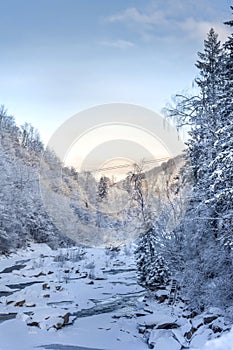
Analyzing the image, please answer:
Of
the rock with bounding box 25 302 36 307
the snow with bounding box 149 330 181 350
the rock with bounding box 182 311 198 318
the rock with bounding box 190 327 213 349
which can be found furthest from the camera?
the rock with bounding box 25 302 36 307

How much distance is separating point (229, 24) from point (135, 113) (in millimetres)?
11249

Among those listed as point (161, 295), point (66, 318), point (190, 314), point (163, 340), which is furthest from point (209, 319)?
point (161, 295)

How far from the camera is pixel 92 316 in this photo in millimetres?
12180

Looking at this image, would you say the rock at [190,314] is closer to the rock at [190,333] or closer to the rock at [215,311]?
the rock at [215,311]

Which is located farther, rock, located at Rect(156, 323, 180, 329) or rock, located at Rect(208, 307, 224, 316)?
rock, located at Rect(156, 323, 180, 329)

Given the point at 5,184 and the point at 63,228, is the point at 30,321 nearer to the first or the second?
the point at 5,184

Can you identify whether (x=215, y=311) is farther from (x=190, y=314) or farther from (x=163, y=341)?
(x=190, y=314)

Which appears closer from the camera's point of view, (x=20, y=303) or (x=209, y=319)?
(x=209, y=319)

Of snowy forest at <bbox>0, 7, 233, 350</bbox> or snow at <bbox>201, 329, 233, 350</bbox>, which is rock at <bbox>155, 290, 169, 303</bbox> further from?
snow at <bbox>201, 329, 233, 350</bbox>

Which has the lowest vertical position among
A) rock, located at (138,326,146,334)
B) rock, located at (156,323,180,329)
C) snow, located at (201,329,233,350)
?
rock, located at (138,326,146,334)

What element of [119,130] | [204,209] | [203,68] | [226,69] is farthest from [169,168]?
[226,69]

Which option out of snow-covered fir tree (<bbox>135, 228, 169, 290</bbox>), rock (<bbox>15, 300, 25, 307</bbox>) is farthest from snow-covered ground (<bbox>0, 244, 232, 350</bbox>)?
snow-covered fir tree (<bbox>135, 228, 169, 290</bbox>)

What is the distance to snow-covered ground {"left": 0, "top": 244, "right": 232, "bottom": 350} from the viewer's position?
9.02 m

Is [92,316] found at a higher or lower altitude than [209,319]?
lower
